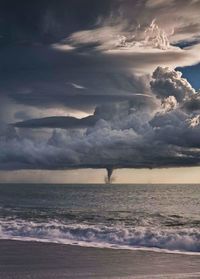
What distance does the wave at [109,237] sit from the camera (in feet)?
79.8

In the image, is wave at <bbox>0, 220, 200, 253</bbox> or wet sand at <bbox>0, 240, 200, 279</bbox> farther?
wave at <bbox>0, 220, 200, 253</bbox>

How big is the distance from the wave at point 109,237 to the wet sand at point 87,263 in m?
2.84

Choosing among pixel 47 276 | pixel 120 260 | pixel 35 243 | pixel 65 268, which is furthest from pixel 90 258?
pixel 35 243

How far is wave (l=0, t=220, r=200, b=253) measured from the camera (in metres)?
24.3

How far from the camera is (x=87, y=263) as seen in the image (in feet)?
59.1

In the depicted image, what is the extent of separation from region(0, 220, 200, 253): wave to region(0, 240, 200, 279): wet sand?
284 centimetres

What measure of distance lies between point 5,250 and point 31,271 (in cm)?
488

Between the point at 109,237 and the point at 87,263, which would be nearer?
the point at 87,263

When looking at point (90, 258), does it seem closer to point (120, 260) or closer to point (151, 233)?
point (120, 260)

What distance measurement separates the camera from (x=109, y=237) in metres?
26.7

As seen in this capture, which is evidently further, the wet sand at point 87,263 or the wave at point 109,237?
the wave at point 109,237

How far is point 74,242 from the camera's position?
82.6ft

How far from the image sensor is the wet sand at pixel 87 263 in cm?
1580

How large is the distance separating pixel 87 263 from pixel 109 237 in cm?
882
